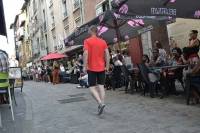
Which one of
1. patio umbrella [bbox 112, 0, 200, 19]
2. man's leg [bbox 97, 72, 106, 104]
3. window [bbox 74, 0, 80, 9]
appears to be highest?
window [bbox 74, 0, 80, 9]

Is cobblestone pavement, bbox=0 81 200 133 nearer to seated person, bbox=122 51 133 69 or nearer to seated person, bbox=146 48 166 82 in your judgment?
seated person, bbox=146 48 166 82

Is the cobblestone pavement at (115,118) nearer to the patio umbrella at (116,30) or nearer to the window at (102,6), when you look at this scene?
the patio umbrella at (116,30)

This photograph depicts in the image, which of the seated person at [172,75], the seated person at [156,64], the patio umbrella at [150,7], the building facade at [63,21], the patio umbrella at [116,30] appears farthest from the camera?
the building facade at [63,21]

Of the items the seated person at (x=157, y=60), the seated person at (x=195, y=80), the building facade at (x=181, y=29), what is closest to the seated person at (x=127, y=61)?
the seated person at (x=157, y=60)

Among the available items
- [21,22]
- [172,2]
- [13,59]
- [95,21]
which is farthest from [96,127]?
[21,22]

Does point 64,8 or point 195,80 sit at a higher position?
point 64,8

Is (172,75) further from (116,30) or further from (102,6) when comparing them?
(102,6)

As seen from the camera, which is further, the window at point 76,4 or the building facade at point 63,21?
the window at point 76,4

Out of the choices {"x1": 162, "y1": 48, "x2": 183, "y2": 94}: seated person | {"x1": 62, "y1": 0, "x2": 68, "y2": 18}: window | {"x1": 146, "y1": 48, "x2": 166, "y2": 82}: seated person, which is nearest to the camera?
{"x1": 162, "y1": 48, "x2": 183, "y2": 94}: seated person

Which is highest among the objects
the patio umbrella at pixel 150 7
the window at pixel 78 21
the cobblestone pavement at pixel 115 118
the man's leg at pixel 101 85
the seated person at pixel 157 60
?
the window at pixel 78 21

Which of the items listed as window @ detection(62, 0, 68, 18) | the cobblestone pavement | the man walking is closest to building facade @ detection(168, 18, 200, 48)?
the cobblestone pavement

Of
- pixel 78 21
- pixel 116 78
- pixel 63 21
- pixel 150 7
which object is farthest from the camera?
pixel 63 21

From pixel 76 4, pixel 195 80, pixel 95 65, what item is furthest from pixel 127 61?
pixel 76 4

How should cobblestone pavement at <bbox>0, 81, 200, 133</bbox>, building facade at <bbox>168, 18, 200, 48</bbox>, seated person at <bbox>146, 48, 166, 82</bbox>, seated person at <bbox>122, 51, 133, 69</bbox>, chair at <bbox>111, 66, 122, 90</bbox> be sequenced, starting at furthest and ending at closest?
building facade at <bbox>168, 18, 200, 48</bbox> < chair at <bbox>111, 66, 122, 90</bbox> < seated person at <bbox>122, 51, 133, 69</bbox> < seated person at <bbox>146, 48, 166, 82</bbox> < cobblestone pavement at <bbox>0, 81, 200, 133</bbox>
